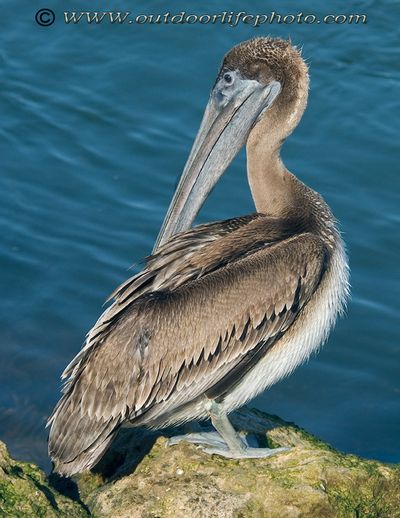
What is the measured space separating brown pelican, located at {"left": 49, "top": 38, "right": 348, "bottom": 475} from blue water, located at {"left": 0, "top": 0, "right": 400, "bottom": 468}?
1946 millimetres

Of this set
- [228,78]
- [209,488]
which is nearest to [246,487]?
[209,488]

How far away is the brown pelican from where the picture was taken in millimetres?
6301

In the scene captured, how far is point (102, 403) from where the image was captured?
627 cm

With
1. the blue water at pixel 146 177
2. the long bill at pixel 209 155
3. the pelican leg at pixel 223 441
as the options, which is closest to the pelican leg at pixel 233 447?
the pelican leg at pixel 223 441

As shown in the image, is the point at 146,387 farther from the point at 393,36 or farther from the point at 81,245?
the point at 393,36

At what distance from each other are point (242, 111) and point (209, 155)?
370 mm

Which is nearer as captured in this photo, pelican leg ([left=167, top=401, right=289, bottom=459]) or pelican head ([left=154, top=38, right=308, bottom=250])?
pelican leg ([left=167, top=401, right=289, bottom=459])

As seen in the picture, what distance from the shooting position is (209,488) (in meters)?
5.96

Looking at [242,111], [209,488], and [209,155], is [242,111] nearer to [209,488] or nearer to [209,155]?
[209,155]

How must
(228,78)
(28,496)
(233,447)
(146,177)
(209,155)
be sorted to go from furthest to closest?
(146,177) < (209,155) < (228,78) < (233,447) < (28,496)

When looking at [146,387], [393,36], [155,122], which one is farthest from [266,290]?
[393,36]
